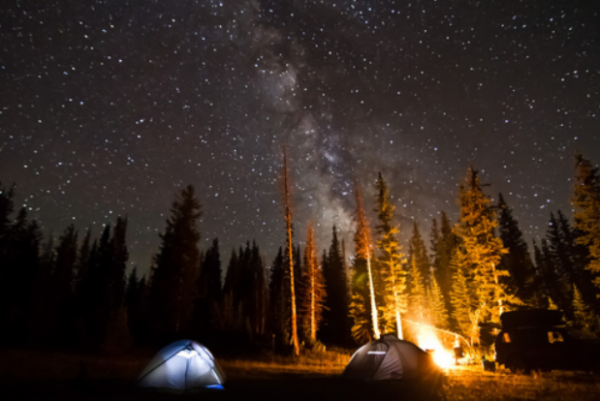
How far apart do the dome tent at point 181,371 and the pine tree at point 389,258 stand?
24.9 metres

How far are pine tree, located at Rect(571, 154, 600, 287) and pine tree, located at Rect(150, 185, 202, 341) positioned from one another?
112 ft

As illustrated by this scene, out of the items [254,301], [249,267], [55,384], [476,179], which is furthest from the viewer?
[249,267]

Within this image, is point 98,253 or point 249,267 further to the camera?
point 249,267

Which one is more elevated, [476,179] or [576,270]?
[476,179]

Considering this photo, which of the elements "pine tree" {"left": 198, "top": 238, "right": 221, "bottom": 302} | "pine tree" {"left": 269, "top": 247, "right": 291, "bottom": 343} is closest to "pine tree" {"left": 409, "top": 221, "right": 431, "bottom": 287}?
"pine tree" {"left": 269, "top": 247, "right": 291, "bottom": 343}

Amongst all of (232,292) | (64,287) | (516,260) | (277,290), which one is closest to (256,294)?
(232,292)

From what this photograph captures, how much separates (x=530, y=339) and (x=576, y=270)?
44783 millimetres

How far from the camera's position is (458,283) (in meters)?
43.2

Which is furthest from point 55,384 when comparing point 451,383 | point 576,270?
point 576,270

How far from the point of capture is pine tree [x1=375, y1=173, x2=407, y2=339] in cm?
3369

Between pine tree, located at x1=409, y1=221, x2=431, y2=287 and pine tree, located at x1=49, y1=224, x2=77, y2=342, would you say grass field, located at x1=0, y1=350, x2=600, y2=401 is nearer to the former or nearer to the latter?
pine tree, located at x1=49, y1=224, x2=77, y2=342

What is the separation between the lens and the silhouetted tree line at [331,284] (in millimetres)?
28031

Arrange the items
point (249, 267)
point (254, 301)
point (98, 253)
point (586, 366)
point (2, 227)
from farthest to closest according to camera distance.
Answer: point (249, 267), point (254, 301), point (98, 253), point (2, 227), point (586, 366)

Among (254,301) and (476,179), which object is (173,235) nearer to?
(476,179)
